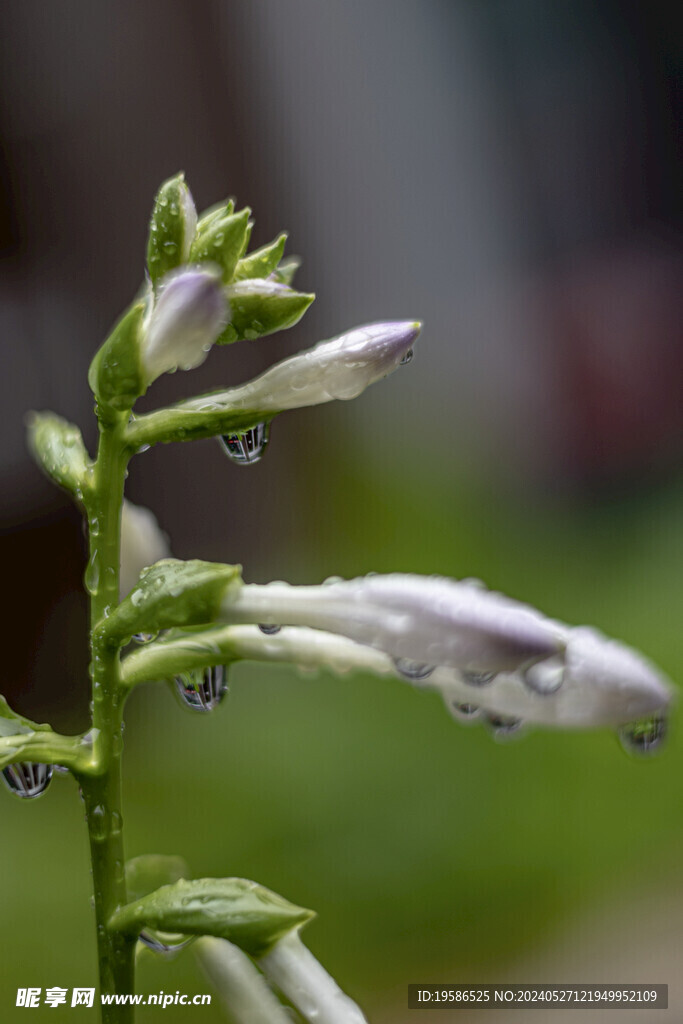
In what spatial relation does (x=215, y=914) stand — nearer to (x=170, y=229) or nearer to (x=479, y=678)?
(x=479, y=678)

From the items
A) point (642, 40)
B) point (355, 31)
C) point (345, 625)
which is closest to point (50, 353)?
point (355, 31)

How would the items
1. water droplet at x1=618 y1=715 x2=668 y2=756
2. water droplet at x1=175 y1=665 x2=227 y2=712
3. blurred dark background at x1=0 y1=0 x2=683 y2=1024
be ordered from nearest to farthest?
water droplet at x1=618 y1=715 x2=668 y2=756 < water droplet at x1=175 y1=665 x2=227 y2=712 < blurred dark background at x1=0 y1=0 x2=683 y2=1024

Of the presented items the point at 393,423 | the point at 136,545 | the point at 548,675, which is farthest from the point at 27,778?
the point at 393,423

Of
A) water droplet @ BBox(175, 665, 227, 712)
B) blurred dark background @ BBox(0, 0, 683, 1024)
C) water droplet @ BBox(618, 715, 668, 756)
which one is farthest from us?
Result: blurred dark background @ BBox(0, 0, 683, 1024)

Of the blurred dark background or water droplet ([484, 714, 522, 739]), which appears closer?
water droplet ([484, 714, 522, 739])

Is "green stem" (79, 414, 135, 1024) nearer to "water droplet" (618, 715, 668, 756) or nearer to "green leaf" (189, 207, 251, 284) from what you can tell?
"green leaf" (189, 207, 251, 284)

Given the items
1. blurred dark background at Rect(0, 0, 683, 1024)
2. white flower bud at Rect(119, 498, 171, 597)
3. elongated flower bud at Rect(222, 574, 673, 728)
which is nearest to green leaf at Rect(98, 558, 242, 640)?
elongated flower bud at Rect(222, 574, 673, 728)

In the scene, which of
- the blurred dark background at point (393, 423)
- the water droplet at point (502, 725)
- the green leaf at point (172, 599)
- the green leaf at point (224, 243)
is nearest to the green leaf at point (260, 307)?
the green leaf at point (224, 243)

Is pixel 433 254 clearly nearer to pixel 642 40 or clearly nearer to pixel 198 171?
pixel 198 171
